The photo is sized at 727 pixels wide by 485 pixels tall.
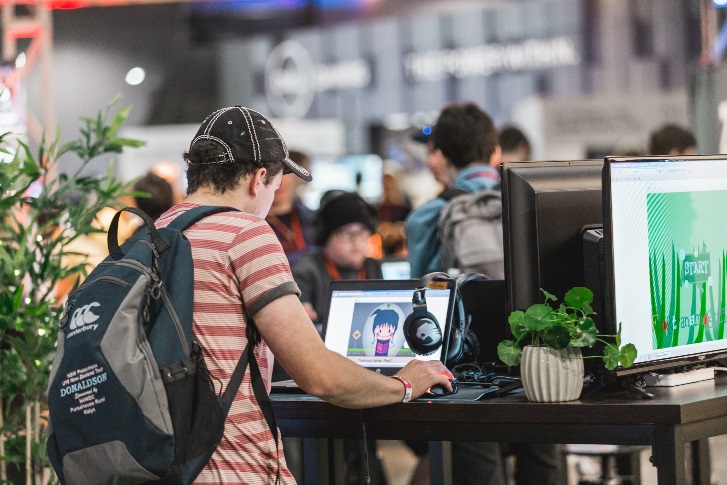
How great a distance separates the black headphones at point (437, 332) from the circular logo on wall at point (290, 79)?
11.4 m

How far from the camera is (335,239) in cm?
428

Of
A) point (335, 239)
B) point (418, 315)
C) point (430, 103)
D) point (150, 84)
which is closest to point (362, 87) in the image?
point (430, 103)

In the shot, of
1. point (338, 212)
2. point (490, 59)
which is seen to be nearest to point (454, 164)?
point (338, 212)

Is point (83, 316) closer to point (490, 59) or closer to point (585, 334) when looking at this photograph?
point (585, 334)

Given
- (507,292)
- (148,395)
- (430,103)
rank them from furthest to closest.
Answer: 1. (430,103)
2. (507,292)
3. (148,395)

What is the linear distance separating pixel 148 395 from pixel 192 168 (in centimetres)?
52

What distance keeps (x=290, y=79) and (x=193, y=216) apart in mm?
12240

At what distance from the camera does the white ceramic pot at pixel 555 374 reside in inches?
81.9

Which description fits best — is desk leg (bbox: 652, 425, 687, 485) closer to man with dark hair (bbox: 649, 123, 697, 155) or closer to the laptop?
the laptop

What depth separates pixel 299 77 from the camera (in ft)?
45.8

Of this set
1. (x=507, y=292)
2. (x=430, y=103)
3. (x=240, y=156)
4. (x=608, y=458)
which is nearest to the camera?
(x=240, y=156)

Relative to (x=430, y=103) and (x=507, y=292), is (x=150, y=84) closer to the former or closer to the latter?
(x=430, y=103)

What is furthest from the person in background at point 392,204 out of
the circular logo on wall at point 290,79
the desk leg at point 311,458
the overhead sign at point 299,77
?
the desk leg at point 311,458

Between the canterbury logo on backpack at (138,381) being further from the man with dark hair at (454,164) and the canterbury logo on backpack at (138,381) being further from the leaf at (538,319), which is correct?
the man with dark hair at (454,164)
